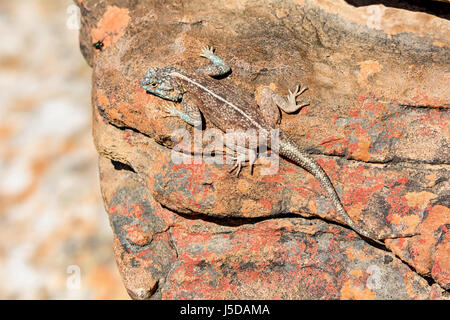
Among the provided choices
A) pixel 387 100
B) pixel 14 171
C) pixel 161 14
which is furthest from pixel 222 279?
pixel 14 171

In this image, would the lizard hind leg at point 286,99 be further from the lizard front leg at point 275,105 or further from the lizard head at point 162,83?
the lizard head at point 162,83

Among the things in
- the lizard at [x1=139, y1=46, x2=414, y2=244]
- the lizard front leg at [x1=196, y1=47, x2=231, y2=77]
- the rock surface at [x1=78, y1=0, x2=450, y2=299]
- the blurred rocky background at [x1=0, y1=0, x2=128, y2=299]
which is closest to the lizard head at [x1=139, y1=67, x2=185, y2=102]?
the lizard at [x1=139, y1=46, x2=414, y2=244]

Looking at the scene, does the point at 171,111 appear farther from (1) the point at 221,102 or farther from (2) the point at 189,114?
(1) the point at 221,102

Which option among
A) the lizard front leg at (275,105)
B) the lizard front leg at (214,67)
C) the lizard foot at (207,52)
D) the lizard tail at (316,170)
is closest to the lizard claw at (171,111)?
the lizard front leg at (214,67)

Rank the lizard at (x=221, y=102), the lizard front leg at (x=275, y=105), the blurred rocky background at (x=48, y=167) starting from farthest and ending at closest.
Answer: the blurred rocky background at (x=48, y=167)
the lizard front leg at (x=275, y=105)
the lizard at (x=221, y=102)

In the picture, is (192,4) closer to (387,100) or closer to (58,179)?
(387,100)

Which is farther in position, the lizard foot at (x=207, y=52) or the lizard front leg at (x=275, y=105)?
the lizard foot at (x=207, y=52)

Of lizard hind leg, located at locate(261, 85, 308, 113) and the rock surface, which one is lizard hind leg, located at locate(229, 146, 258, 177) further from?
lizard hind leg, located at locate(261, 85, 308, 113)
